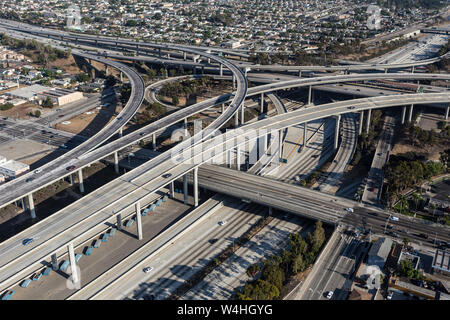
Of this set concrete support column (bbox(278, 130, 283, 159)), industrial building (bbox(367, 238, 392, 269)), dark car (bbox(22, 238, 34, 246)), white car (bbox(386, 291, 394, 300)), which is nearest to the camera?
white car (bbox(386, 291, 394, 300))

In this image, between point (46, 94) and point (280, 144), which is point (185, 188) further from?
point (46, 94)

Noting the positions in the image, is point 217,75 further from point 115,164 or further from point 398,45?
point 398,45

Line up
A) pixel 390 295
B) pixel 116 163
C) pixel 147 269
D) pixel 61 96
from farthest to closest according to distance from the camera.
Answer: pixel 61 96
pixel 116 163
pixel 147 269
pixel 390 295

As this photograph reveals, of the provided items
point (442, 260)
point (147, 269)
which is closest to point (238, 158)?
point (147, 269)

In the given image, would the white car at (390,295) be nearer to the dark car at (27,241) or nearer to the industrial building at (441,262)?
the industrial building at (441,262)

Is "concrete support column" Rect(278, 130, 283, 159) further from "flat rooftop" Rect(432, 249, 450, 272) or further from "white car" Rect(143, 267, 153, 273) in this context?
"white car" Rect(143, 267, 153, 273)

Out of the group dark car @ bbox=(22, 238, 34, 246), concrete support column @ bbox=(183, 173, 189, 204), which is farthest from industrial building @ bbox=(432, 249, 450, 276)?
dark car @ bbox=(22, 238, 34, 246)

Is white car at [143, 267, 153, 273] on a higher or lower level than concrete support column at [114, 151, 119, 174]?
lower

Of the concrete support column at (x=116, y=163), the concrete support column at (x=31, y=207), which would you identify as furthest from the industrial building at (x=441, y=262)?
the concrete support column at (x=31, y=207)
